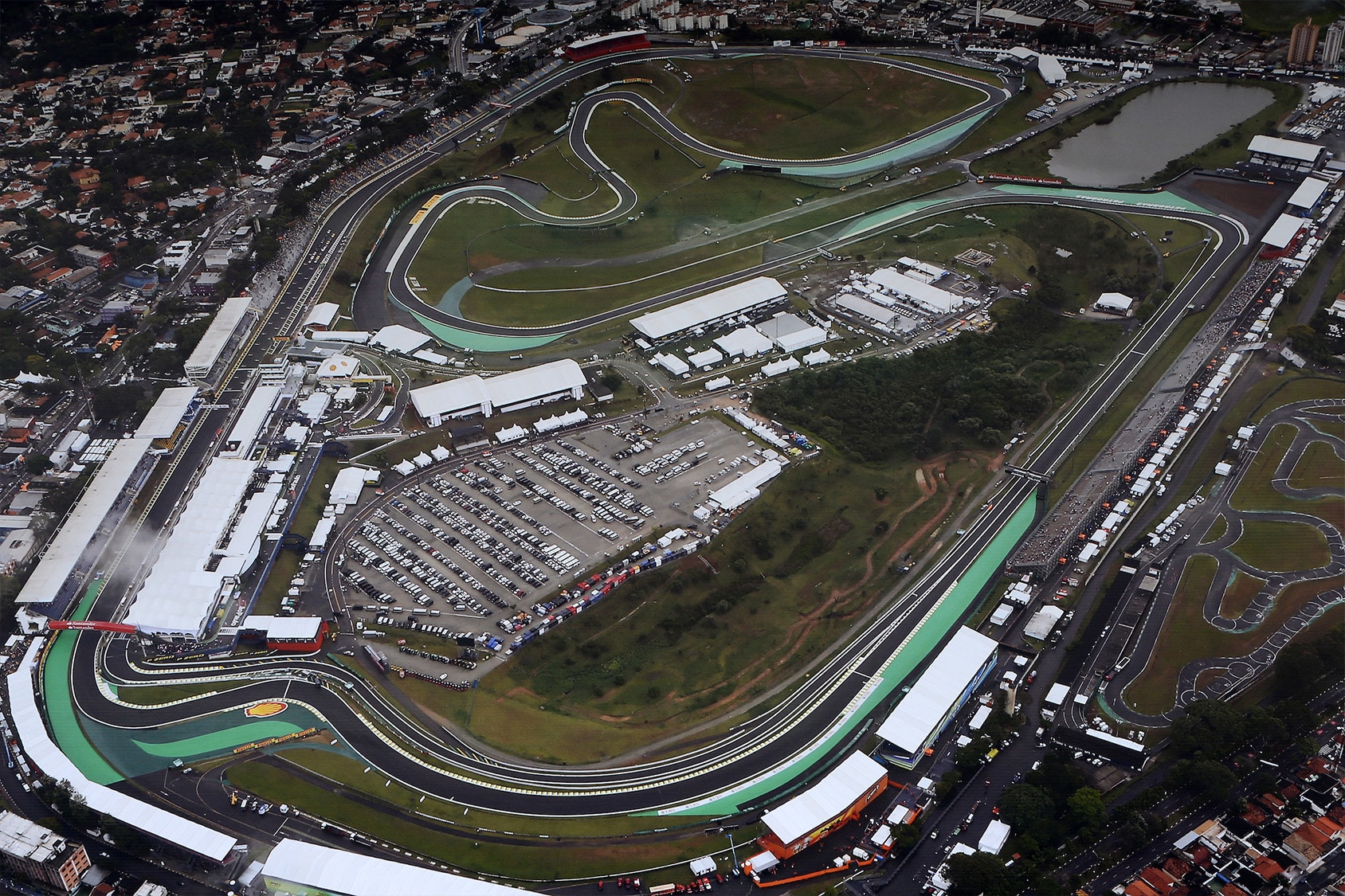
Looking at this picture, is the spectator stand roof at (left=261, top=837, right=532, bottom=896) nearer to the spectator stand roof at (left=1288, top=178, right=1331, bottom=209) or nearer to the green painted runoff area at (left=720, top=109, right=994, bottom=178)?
the green painted runoff area at (left=720, top=109, right=994, bottom=178)

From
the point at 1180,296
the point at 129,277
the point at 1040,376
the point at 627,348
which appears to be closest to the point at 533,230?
the point at 627,348

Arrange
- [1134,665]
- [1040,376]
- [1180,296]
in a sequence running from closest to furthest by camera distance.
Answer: [1134,665], [1040,376], [1180,296]

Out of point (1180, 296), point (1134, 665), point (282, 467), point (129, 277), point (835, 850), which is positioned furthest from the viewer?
point (129, 277)

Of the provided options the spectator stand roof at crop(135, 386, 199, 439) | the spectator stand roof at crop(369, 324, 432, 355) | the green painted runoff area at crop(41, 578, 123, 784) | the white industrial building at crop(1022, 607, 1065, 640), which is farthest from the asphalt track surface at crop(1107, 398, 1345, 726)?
the spectator stand roof at crop(135, 386, 199, 439)

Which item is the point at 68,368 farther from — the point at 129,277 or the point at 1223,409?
the point at 1223,409

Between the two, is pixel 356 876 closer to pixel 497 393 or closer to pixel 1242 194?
pixel 497 393

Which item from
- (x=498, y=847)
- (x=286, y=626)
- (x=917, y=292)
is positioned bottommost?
(x=286, y=626)

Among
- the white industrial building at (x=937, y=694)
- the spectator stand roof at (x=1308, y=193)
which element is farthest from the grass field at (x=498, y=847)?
the spectator stand roof at (x=1308, y=193)

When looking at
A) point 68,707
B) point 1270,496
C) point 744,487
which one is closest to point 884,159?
point 744,487
